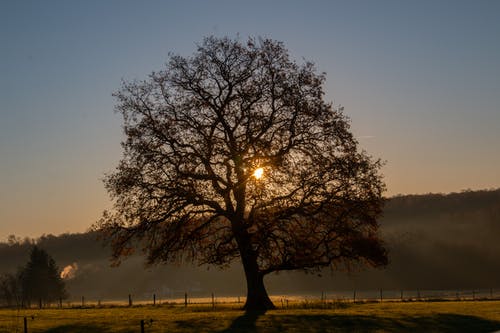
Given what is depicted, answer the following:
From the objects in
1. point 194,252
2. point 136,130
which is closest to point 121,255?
point 194,252

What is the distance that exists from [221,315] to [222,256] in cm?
655

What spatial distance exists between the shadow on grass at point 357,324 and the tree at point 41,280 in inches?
5178

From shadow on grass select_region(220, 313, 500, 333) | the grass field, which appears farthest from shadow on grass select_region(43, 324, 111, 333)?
shadow on grass select_region(220, 313, 500, 333)

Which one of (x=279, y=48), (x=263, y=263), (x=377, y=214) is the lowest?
(x=263, y=263)

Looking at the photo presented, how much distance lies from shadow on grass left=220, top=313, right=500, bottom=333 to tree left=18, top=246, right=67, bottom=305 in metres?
132

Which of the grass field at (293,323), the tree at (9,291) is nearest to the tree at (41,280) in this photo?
the tree at (9,291)

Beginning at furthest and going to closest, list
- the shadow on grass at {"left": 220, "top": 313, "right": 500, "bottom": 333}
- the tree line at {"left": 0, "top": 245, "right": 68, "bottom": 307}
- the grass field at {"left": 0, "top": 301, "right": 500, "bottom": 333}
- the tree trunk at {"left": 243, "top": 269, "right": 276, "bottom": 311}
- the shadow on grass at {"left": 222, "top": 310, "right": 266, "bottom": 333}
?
the tree line at {"left": 0, "top": 245, "right": 68, "bottom": 307}, the tree trunk at {"left": 243, "top": 269, "right": 276, "bottom": 311}, the grass field at {"left": 0, "top": 301, "right": 500, "bottom": 333}, the shadow on grass at {"left": 220, "top": 313, "right": 500, "bottom": 333}, the shadow on grass at {"left": 222, "top": 310, "right": 266, "bottom": 333}

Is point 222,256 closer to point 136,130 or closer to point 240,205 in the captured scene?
point 240,205

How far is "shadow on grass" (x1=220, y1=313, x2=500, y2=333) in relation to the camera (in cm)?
3550

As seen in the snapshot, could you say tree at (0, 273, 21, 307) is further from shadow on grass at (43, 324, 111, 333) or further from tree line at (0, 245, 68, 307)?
shadow on grass at (43, 324, 111, 333)

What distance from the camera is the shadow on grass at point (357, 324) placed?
35500 millimetres

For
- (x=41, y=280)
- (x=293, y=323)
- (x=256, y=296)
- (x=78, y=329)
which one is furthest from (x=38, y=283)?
(x=293, y=323)

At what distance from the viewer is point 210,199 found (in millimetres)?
50219

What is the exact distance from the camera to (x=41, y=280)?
166 m
